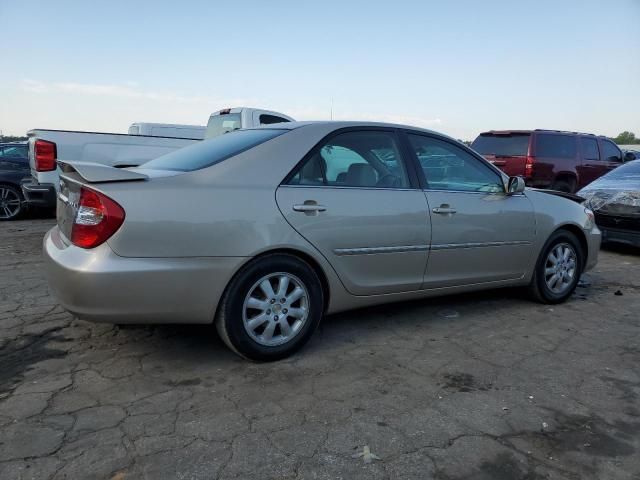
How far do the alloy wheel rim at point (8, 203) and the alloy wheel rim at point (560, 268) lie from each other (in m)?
9.42

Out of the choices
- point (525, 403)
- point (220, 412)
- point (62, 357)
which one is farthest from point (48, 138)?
point (525, 403)

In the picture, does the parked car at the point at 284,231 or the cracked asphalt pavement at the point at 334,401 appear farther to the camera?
the parked car at the point at 284,231

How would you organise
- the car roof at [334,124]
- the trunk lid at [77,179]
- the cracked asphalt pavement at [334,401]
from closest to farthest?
the cracked asphalt pavement at [334,401] → the trunk lid at [77,179] → the car roof at [334,124]

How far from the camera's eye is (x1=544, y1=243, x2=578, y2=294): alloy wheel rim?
483 centimetres

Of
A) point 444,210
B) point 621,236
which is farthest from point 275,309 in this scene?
point 621,236

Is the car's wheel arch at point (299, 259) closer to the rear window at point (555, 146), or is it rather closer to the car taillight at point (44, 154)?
the car taillight at point (44, 154)

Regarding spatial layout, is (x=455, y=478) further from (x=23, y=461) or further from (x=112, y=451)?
(x=23, y=461)

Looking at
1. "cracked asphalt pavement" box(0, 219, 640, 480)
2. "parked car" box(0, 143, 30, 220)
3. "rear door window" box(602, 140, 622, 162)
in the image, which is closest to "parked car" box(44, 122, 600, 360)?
"cracked asphalt pavement" box(0, 219, 640, 480)

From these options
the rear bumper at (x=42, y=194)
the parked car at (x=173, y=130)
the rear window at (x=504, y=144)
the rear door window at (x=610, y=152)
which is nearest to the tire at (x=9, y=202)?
the rear bumper at (x=42, y=194)

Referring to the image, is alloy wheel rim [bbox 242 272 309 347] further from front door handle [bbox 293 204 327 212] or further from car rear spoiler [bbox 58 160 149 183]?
car rear spoiler [bbox 58 160 149 183]

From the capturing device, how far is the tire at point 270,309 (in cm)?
317

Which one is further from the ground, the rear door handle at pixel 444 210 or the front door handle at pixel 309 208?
the front door handle at pixel 309 208

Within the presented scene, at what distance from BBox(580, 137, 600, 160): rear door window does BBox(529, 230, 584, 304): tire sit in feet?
24.4

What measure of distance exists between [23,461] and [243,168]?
1.87 metres
